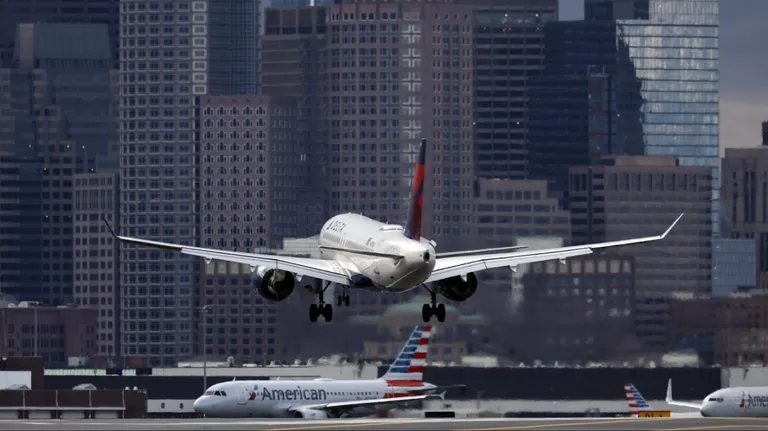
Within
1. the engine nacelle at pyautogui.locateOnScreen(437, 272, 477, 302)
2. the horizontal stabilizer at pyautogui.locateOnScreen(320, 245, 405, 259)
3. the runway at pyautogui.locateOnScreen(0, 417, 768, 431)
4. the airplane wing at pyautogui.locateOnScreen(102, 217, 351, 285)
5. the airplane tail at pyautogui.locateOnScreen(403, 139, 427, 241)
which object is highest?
the airplane tail at pyautogui.locateOnScreen(403, 139, 427, 241)

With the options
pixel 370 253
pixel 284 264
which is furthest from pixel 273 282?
pixel 370 253

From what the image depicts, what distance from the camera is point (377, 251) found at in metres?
138

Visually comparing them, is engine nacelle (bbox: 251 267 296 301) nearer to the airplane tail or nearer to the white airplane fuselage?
the white airplane fuselage

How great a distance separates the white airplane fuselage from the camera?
134125 millimetres

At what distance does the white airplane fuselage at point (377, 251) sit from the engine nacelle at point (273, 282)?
3428 mm

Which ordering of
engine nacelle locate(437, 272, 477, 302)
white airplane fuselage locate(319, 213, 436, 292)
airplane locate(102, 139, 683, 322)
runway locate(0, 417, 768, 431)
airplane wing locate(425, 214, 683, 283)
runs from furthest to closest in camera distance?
runway locate(0, 417, 768, 431), engine nacelle locate(437, 272, 477, 302), airplane wing locate(425, 214, 683, 283), airplane locate(102, 139, 683, 322), white airplane fuselage locate(319, 213, 436, 292)

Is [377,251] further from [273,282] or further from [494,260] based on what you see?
[494,260]

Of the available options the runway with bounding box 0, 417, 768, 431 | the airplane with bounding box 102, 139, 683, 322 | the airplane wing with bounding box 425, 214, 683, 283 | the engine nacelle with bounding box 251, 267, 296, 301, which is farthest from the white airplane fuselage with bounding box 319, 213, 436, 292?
the runway with bounding box 0, 417, 768, 431

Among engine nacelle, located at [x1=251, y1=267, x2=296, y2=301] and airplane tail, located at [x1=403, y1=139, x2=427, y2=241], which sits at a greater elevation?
airplane tail, located at [x1=403, y1=139, x2=427, y2=241]

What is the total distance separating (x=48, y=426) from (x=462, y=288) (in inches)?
1235

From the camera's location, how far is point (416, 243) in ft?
445

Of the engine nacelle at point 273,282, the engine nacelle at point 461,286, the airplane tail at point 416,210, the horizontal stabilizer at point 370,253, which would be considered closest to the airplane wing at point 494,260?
the engine nacelle at point 461,286

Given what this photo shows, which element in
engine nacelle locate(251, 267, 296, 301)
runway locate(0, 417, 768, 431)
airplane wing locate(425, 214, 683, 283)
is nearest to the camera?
airplane wing locate(425, 214, 683, 283)

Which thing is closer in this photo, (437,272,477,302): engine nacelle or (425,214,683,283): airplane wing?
(425,214,683,283): airplane wing
